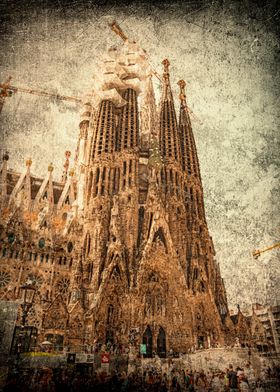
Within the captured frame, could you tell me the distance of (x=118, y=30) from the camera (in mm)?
11617

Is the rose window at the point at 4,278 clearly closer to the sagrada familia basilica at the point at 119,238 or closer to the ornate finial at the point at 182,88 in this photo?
the sagrada familia basilica at the point at 119,238

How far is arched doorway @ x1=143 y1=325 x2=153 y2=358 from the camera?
10586mm

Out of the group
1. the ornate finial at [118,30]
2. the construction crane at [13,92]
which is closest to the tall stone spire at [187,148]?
the ornate finial at [118,30]

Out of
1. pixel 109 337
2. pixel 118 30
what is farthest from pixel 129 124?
pixel 109 337

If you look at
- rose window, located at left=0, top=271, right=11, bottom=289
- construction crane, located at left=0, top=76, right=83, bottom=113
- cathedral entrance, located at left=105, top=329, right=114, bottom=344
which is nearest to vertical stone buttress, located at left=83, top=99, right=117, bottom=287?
cathedral entrance, located at left=105, top=329, right=114, bottom=344

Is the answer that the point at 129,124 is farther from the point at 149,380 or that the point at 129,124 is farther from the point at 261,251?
the point at 149,380

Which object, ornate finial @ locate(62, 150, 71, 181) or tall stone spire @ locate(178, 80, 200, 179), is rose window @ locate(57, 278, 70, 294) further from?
tall stone spire @ locate(178, 80, 200, 179)

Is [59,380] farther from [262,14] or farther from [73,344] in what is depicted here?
[262,14]

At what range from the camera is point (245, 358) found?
377 inches

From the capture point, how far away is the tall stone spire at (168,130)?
17.1 meters

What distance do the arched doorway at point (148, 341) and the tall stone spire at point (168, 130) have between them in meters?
8.29

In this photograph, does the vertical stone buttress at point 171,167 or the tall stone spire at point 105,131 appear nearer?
the vertical stone buttress at point 171,167

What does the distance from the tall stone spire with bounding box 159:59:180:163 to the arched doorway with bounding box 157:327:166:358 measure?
8.30 metres

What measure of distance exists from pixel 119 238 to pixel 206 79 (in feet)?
23.6
